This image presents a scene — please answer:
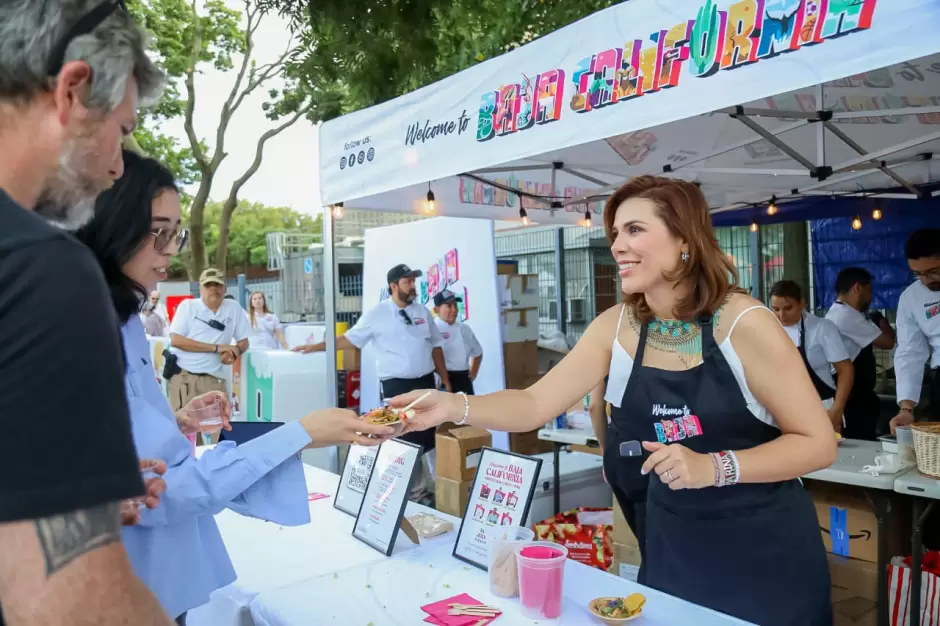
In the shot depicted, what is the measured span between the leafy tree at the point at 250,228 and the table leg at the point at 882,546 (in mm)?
38571

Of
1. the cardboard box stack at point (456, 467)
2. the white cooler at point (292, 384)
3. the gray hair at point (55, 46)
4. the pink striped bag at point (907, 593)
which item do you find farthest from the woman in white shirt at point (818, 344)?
the gray hair at point (55, 46)

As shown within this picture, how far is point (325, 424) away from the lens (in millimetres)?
1597

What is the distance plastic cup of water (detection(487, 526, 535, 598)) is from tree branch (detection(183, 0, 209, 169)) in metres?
14.5

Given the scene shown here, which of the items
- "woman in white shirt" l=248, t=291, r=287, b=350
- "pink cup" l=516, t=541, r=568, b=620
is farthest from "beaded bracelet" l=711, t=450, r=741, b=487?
"woman in white shirt" l=248, t=291, r=287, b=350

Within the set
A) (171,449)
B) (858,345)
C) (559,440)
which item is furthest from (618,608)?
(858,345)

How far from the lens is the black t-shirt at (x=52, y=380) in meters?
0.51

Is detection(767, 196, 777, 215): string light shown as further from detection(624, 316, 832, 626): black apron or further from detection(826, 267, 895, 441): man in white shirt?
detection(624, 316, 832, 626): black apron

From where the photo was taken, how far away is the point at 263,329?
8945mm

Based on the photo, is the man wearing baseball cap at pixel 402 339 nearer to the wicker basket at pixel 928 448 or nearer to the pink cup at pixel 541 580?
the wicker basket at pixel 928 448

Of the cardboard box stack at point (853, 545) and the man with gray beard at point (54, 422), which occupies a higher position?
the man with gray beard at point (54, 422)

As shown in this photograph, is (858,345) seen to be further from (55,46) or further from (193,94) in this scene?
(193,94)

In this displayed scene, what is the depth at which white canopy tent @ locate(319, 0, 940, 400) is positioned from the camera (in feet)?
6.70

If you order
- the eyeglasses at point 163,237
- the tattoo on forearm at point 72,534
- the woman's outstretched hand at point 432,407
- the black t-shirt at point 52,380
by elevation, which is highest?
the eyeglasses at point 163,237

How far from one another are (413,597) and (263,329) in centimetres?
769
